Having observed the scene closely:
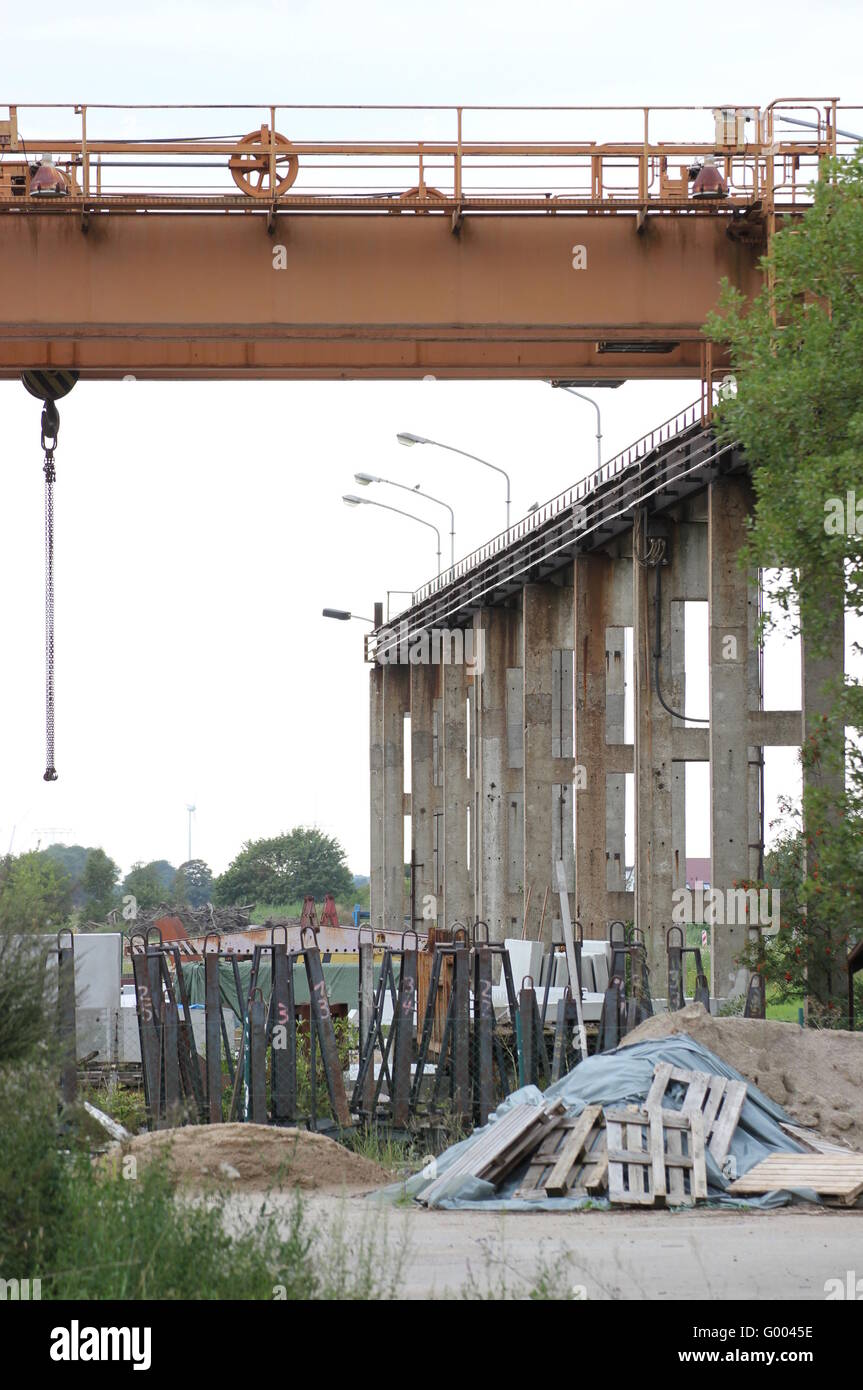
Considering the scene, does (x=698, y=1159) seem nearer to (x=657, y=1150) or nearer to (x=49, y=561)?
(x=657, y=1150)

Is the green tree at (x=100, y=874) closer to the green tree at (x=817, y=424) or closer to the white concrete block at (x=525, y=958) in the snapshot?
the white concrete block at (x=525, y=958)

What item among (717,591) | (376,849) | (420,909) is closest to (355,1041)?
(717,591)

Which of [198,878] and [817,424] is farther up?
[817,424]

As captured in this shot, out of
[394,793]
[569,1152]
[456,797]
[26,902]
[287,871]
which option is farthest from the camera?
[287,871]

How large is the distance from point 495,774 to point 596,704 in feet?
35.7

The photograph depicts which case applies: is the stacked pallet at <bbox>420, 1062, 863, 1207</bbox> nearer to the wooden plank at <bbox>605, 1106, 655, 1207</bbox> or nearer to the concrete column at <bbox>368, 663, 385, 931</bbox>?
the wooden plank at <bbox>605, 1106, 655, 1207</bbox>

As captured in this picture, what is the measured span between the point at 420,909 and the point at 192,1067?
122ft

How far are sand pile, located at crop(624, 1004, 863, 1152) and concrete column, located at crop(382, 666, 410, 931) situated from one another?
42.5 meters

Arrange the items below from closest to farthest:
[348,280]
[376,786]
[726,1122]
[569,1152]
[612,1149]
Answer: [612,1149] → [569,1152] → [726,1122] → [348,280] → [376,786]

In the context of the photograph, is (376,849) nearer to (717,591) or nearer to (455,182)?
(717,591)

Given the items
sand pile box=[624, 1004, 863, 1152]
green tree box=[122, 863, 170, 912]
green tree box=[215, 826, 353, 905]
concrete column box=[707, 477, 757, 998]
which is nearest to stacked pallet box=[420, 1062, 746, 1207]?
sand pile box=[624, 1004, 863, 1152]

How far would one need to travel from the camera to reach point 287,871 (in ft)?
392

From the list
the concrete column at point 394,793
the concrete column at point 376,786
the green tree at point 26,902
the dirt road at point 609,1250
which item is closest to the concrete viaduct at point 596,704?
the concrete column at point 394,793

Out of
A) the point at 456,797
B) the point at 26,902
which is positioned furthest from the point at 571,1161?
the point at 456,797
